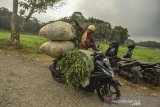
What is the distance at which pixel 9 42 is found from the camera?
1831cm

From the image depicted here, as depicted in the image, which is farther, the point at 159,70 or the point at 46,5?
the point at 46,5

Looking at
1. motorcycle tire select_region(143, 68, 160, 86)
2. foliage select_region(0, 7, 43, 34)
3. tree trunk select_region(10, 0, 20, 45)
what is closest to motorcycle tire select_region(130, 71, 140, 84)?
motorcycle tire select_region(143, 68, 160, 86)

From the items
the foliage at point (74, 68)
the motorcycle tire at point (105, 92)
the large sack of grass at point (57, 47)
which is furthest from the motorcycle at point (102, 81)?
the large sack of grass at point (57, 47)

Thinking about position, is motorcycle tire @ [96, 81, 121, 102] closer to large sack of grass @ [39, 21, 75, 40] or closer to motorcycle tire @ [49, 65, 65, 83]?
motorcycle tire @ [49, 65, 65, 83]

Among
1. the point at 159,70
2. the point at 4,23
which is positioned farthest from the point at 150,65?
the point at 4,23

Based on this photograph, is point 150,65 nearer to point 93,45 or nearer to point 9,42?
point 93,45

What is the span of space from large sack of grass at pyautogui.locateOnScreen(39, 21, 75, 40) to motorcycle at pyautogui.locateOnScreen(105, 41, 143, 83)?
3.47 metres

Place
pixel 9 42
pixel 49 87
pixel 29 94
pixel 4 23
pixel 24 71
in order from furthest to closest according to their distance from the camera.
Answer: pixel 4 23 → pixel 9 42 → pixel 24 71 → pixel 49 87 → pixel 29 94

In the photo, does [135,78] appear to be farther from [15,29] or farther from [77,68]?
[15,29]

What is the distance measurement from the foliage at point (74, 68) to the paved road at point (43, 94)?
0.54m

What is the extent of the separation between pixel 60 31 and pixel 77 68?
66.2 inches

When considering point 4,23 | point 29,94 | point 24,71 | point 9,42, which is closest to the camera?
point 29,94

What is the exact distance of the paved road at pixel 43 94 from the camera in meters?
7.62

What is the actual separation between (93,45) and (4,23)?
71471mm
